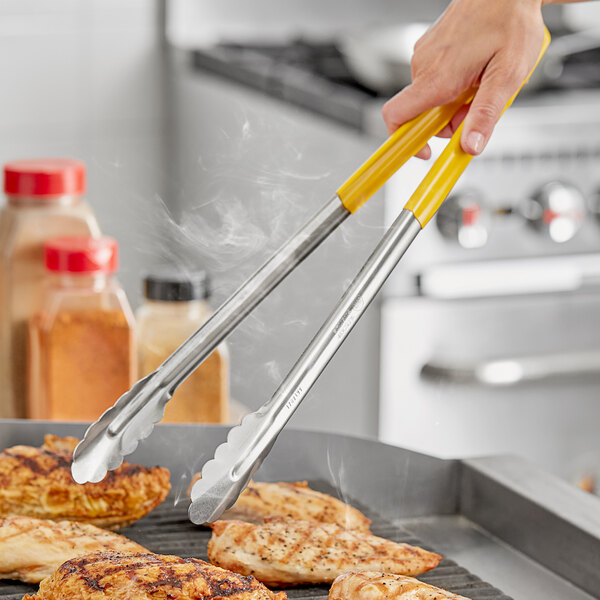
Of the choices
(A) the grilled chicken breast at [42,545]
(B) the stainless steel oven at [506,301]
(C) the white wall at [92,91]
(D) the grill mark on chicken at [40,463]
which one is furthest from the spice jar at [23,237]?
(C) the white wall at [92,91]

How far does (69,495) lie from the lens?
118cm

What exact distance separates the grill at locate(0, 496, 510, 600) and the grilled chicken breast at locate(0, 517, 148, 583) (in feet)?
0.07

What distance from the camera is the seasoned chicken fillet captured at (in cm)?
120

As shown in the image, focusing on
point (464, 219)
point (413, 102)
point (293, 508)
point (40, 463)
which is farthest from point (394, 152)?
point (464, 219)

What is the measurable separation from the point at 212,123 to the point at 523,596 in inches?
73.2

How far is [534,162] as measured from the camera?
7.27ft

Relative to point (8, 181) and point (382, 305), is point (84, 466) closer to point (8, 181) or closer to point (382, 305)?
point (8, 181)

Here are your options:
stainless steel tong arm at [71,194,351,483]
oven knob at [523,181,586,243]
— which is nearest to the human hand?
stainless steel tong arm at [71,194,351,483]

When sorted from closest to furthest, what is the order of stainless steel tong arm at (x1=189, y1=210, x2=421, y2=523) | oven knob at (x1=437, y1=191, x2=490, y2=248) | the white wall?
stainless steel tong arm at (x1=189, y1=210, x2=421, y2=523) < oven knob at (x1=437, y1=191, x2=490, y2=248) < the white wall

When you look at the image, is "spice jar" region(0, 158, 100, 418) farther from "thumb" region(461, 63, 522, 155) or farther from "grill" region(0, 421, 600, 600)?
"thumb" region(461, 63, 522, 155)

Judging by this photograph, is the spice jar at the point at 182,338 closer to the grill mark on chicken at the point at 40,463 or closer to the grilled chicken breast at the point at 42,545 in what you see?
the grill mark on chicken at the point at 40,463

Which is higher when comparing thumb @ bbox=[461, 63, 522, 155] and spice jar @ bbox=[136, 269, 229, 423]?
thumb @ bbox=[461, 63, 522, 155]

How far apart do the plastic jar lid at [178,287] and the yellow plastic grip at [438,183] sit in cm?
46

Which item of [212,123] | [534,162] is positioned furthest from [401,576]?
[212,123]
